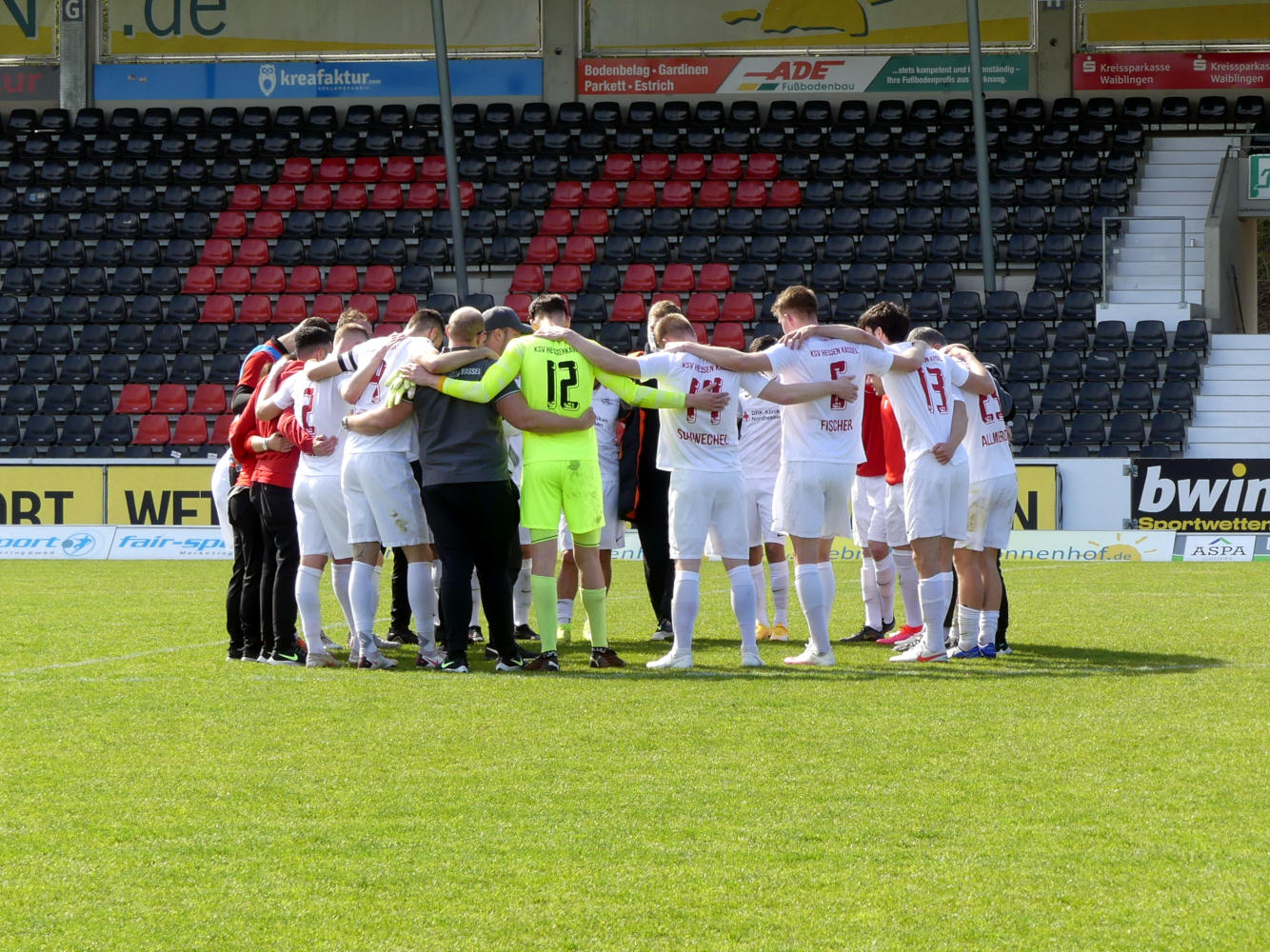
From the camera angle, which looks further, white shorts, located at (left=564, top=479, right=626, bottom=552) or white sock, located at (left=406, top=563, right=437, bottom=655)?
white shorts, located at (left=564, top=479, right=626, bottom=552)

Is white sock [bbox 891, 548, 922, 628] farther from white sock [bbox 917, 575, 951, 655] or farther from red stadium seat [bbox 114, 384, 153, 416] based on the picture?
red stadium seat [bbox 114, 384, 153, 416]

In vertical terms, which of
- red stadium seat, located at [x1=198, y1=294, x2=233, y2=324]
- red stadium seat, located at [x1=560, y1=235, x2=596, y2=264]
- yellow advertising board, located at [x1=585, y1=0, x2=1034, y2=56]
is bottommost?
red stadium seat, located at [x1=198, y1=294, x2=233, y2=324]

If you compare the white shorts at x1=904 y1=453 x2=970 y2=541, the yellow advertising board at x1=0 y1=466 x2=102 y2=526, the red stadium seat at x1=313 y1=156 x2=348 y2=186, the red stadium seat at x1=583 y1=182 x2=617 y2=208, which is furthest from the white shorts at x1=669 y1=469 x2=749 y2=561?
the red stadium seat at x1=313 y1=156 x2=348 y2=186

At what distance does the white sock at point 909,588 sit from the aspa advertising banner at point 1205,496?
9.90 metres

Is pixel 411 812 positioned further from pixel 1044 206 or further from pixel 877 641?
pixel 1044 206

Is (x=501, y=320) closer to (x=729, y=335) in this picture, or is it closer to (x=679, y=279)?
(x=729, y=335)

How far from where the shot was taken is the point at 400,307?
26.2m

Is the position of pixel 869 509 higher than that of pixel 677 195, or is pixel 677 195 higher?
pixel 677 195

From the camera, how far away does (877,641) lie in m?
10.6

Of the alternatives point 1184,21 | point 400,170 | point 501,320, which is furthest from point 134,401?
point 1184,21

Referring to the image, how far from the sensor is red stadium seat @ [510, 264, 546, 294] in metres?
26.7

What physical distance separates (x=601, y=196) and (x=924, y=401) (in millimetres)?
19760

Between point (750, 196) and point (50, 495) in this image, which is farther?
point (750, 196)

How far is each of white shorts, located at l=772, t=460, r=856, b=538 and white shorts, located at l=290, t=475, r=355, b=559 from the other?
241 cm
